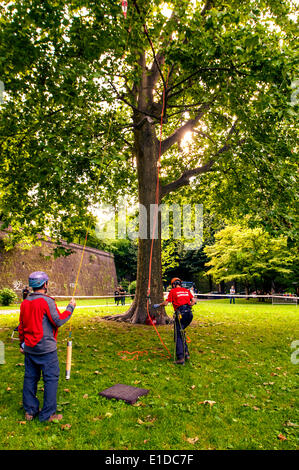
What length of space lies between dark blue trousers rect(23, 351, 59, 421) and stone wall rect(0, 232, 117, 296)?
47.9 feet

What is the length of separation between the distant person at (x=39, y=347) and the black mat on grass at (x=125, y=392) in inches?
41.9

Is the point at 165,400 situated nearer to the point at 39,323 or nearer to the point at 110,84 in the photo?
the point at 39,323

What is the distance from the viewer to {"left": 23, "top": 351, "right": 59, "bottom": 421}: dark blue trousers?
4.25 m

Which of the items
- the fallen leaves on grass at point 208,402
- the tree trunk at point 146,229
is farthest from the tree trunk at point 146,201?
the fallen leaves on grass at point 208,402

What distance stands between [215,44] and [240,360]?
8.06 m

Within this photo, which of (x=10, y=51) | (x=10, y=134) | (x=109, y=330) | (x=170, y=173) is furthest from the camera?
(x=170, y=173)

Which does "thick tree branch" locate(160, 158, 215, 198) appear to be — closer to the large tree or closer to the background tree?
the large tree

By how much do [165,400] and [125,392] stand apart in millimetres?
730

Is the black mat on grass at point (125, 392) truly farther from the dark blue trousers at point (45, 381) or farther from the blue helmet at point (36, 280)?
→ the blue helmet at point (36, 280)

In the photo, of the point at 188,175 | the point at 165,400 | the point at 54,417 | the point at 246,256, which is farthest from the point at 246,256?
the point at 54,417

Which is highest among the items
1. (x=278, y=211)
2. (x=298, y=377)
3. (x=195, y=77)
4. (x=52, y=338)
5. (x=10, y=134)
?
(x=195, y=77)

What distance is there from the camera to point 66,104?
8484 mm

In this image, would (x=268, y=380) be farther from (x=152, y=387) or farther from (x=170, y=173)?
(x=170, y=173)

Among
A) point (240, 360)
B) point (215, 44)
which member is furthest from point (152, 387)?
point (215, 44)
